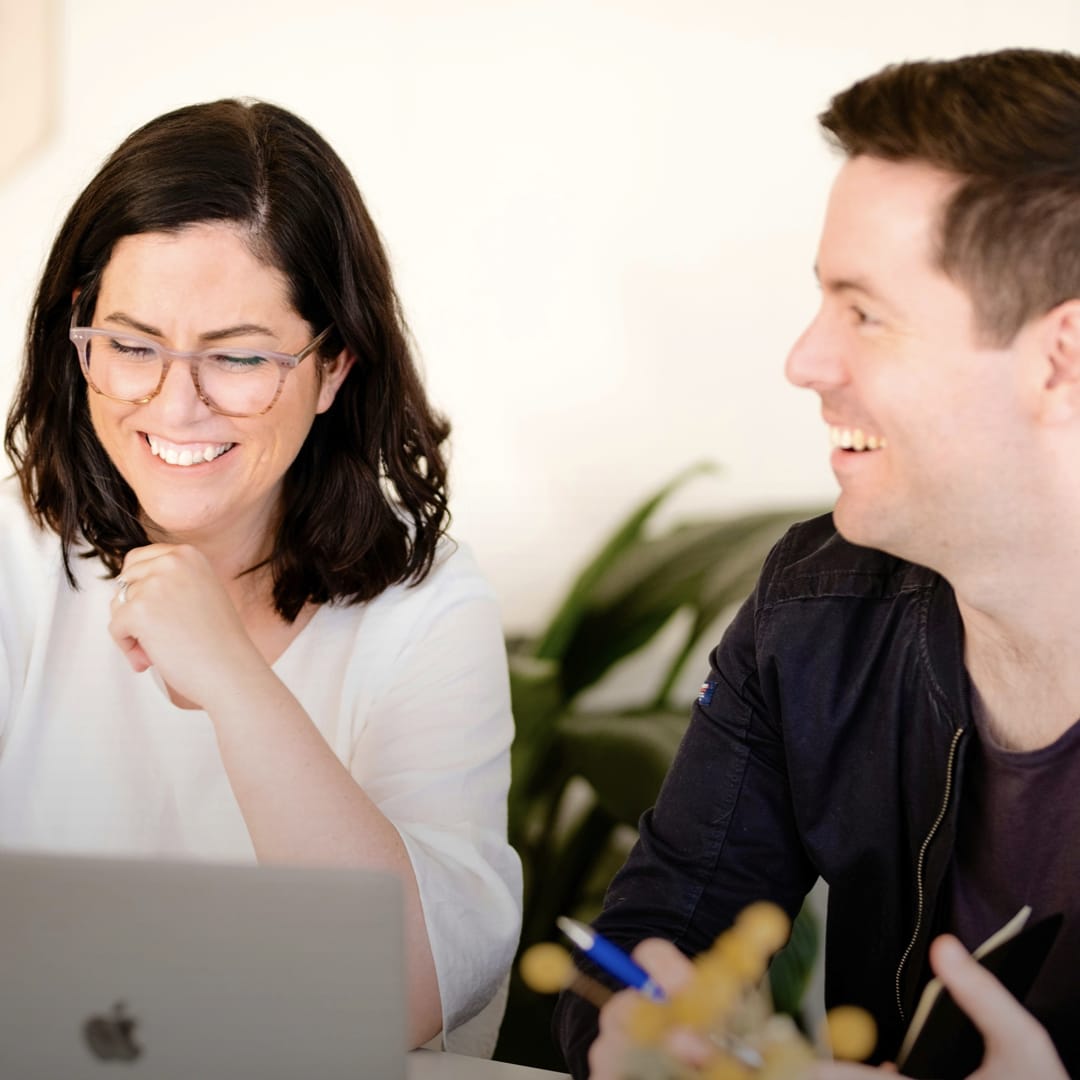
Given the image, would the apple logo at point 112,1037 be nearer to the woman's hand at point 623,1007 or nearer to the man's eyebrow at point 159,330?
the woman's hand at point 623,1007

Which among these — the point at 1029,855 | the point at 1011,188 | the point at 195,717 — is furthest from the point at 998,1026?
the point at 195,717

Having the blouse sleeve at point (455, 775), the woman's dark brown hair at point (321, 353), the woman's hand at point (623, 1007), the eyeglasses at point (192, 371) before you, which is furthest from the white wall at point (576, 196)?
the woman's hand at point (623, 1007)

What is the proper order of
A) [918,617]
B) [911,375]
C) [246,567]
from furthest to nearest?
1. [246,567]
2. [918,617]
3. [911,375]

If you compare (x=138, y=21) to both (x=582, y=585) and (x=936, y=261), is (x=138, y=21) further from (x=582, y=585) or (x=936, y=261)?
(x=936, y=261)

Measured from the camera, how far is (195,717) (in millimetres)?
1712

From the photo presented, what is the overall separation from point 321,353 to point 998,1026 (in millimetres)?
1106

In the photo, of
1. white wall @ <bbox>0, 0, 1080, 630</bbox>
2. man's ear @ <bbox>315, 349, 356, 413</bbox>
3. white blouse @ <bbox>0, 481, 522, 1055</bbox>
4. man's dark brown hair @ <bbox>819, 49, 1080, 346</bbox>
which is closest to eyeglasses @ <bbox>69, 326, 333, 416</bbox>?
man's ear @ <bbox>315, 349, 356, 413</bbox>

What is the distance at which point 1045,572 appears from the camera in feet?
4.16

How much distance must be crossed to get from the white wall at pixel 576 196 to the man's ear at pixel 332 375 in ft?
3.09

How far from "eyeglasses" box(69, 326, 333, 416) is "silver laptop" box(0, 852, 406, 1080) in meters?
0.85

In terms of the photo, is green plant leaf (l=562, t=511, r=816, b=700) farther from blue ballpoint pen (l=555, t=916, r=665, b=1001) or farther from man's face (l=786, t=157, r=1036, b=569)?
blue ballpoint pen (l=555, t=916, r=665, b=1001)

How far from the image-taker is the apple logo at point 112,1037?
0.82m

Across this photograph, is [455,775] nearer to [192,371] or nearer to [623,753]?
[192,371]

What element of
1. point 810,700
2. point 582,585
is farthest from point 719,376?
point 810,700
